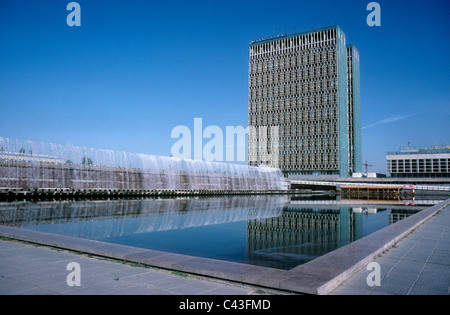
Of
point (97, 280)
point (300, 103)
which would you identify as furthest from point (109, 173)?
point (300, 103)

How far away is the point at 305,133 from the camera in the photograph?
372ft

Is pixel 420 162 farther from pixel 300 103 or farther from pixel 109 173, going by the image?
pixel 109 173

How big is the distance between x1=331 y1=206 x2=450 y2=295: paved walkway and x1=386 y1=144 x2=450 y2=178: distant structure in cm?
14146

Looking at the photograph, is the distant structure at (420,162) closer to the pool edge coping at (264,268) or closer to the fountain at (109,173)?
the fountain at (109,173)

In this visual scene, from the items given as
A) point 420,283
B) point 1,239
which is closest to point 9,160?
point 1,239

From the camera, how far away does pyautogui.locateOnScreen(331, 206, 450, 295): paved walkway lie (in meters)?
4.88

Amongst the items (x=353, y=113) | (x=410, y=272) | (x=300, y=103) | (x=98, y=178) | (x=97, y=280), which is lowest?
(x=410, y=272)

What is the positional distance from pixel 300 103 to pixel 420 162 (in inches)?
2525

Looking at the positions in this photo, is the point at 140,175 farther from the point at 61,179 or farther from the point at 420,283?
the point at 420,283

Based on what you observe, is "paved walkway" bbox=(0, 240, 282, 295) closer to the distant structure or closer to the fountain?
the fountain

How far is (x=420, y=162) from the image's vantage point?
139 meters

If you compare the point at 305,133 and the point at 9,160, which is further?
the point at 305,133

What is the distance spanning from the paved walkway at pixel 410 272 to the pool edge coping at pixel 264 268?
211 millimetres
